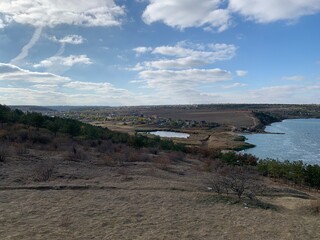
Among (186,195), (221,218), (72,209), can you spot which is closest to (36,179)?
(72,209)

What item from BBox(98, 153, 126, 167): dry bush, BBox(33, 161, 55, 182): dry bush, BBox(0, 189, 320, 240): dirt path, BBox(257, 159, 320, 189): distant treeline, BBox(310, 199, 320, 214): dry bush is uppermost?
BBox(33, 161, 55, 182): dry bush

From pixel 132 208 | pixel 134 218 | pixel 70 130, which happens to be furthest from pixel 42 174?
pixel 70 130

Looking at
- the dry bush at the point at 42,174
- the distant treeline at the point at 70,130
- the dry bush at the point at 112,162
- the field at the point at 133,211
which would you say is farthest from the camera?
the distant treeline at the point at 70,130

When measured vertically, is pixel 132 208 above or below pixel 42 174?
below

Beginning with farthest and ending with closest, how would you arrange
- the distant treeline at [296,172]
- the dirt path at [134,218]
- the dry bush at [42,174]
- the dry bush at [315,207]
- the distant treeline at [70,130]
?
the distant treeline at [70,130] < the distant treeline at [296,172] < the dry bush at [42,174] < the dry bush at [315,207] < the dirt path at [134,218]

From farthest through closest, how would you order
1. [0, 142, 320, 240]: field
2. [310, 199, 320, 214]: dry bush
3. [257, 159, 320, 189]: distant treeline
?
1. [257, 159, 320, 189]: distant treeline
2. [310, 199, 320, 214]: dry bush
3. [0, 142, 320, 240]: field

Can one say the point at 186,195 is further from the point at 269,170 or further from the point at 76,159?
the point at 269,170

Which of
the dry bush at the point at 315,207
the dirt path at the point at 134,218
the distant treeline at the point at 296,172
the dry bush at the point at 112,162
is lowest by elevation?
the distant treeline at the point at 296,172

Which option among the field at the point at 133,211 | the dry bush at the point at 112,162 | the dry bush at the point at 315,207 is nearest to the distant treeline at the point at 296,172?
the field at the point at 133,211

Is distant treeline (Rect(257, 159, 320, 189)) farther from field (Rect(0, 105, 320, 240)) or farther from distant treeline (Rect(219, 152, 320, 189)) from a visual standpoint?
field (Rect(0, 105, 320, 240))

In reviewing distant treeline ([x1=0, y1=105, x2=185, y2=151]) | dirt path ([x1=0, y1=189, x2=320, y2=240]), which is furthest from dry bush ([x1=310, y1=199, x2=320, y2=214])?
distant treeline ([x1=0, y1=105, x2=185, y2=151])

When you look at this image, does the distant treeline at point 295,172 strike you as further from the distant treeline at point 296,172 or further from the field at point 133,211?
the field at point 133,211

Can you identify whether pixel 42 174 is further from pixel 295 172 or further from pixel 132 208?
pixel 295 172

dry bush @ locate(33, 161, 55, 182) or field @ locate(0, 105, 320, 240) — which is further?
dry bush @ locate(33, 161, 55, 182)
